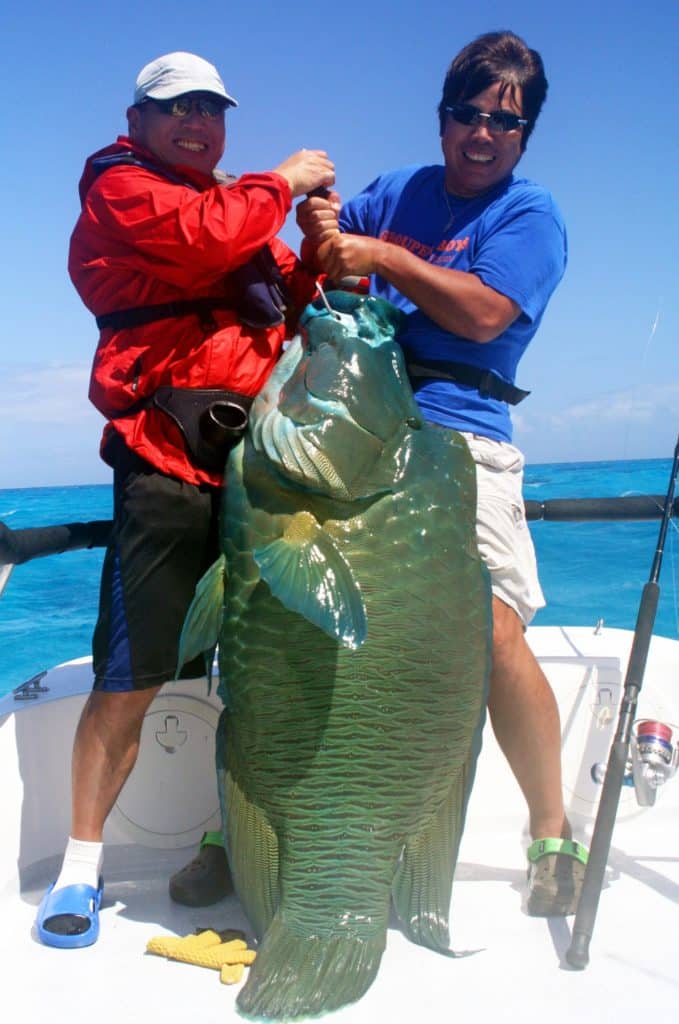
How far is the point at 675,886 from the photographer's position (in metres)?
2.58

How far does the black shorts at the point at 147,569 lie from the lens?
7.43ft

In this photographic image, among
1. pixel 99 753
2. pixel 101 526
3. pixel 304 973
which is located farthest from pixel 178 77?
pixel 304 973

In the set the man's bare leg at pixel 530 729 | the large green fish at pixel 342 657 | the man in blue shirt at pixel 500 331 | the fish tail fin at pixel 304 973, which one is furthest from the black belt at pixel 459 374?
the fish tail fin at pixel 304 973

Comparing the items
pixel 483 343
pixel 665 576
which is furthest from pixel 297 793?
pixel 665 576

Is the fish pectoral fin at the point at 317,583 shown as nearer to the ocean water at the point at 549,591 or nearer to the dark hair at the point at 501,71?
the dark hair at the point at 501,71

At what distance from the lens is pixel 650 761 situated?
8.43 feet

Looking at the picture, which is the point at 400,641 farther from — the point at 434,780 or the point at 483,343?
the point at 483,343

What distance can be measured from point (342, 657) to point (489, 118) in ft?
5.06

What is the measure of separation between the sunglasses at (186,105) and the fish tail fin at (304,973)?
2.02 m

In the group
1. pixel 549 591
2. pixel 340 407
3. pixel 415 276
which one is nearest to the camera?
pixel 340 407

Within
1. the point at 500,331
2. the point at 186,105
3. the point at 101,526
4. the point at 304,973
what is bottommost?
the point at 304,973

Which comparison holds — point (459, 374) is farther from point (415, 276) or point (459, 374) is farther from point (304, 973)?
point (304, 973)

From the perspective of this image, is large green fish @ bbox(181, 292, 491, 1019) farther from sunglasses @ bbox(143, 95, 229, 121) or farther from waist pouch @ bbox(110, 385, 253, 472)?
sunglasses @ bbox(143, 95, 229, 121)

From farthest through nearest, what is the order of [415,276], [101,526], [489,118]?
[101,526] < [489,118] < [415,276]
